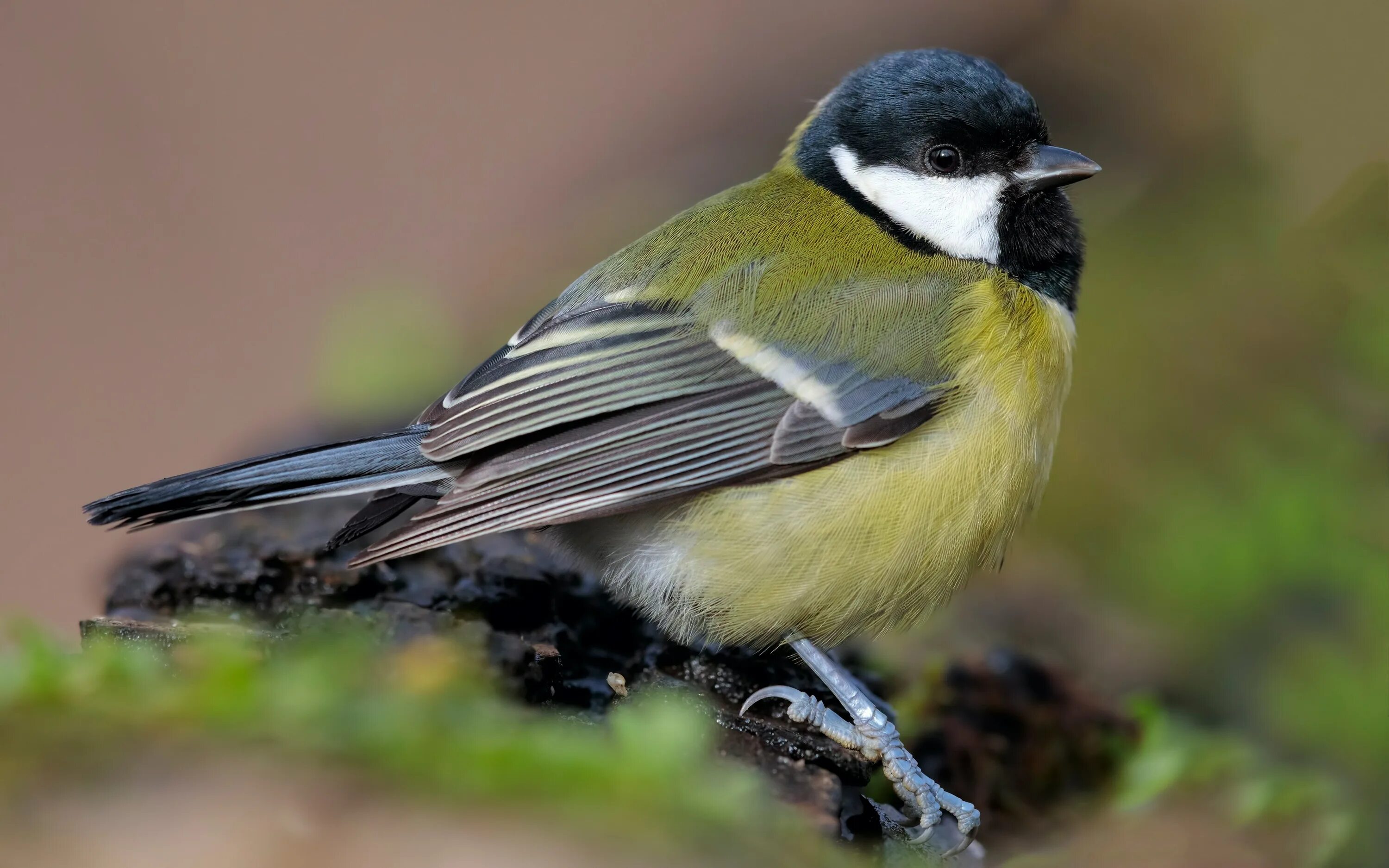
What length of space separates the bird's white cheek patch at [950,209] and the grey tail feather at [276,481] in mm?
1050

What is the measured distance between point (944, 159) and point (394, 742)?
1661 millimetres

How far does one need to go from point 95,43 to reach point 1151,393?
492 centimetres

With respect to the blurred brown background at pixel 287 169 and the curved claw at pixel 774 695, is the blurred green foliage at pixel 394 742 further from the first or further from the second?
the blurred brown background at pixel 287 169

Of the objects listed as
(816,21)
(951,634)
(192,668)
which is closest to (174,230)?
(816,21)

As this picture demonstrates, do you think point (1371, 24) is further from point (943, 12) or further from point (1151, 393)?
point (943, 12)

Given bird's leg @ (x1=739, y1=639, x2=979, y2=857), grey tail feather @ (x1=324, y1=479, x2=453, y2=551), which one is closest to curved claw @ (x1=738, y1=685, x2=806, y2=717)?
bird's leg @ (x1=739, y1=639, x2=979, y2=857)

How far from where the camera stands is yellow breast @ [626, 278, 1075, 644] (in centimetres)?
207

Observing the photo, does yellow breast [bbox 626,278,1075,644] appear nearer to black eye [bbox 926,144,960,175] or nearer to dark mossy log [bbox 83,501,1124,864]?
dark mossy log [bbox 83,501,1124,864]

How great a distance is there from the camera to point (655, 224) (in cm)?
425

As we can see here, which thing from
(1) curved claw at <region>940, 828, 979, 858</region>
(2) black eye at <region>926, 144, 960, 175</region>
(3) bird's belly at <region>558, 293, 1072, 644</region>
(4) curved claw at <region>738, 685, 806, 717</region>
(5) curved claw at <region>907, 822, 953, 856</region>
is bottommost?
(1) curved claw at <region>940, 828, 979, 858</region>

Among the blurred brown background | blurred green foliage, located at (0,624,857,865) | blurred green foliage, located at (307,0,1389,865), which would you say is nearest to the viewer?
blurred green foliage, located at (0,624,857,865)

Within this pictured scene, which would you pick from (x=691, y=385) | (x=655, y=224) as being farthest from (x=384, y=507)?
(x=655, y=224)

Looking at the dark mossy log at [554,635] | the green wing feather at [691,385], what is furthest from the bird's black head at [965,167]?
the dark mossy log at [554,635]

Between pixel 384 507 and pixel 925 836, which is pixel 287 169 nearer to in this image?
pixel 384 507
